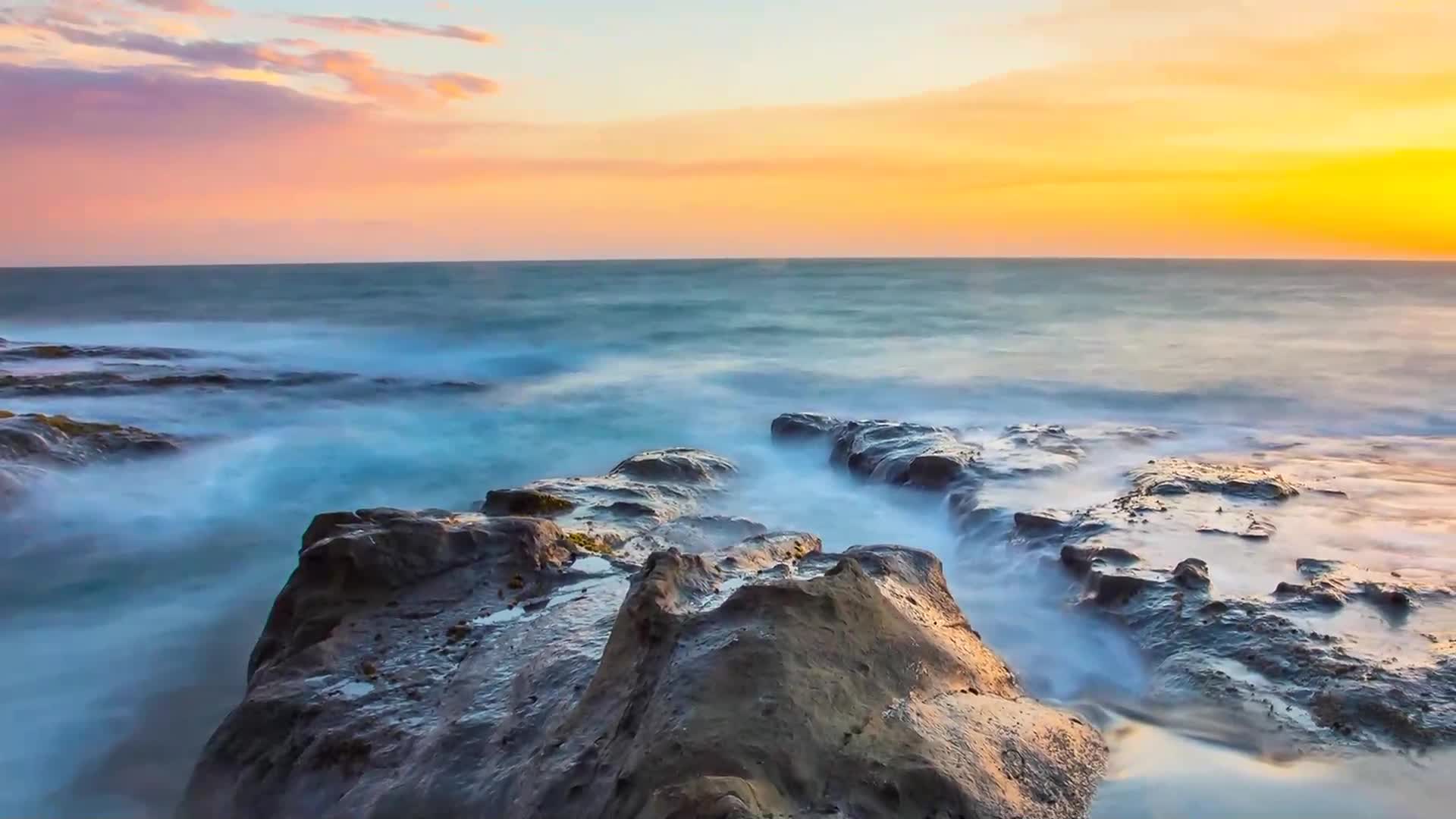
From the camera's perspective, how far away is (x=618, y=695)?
10.7 feet

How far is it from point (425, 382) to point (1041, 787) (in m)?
15.9

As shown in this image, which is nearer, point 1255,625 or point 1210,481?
point 1255,625

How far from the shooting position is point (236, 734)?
13.5 feet

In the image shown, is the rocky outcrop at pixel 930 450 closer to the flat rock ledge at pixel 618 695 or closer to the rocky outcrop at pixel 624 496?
the rocky outcrop at pixel 624 496

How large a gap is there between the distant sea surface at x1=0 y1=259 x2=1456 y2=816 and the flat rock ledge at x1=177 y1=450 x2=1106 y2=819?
866 mm

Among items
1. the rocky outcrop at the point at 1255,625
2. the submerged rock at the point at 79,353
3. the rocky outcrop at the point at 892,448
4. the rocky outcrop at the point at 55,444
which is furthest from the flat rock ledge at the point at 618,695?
the submerged rock at the point at 79,353

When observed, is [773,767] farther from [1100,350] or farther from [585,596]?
[1100,350]

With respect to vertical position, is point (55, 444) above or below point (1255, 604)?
below

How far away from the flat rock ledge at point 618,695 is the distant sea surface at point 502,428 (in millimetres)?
866

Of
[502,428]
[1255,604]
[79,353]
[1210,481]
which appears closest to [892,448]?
[1210,481]

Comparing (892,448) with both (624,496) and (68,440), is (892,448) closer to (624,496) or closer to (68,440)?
(624,496)

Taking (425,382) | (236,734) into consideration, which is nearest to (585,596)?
(236,734)

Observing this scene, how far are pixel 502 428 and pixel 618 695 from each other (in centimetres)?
1121

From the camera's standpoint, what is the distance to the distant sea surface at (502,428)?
594cm
